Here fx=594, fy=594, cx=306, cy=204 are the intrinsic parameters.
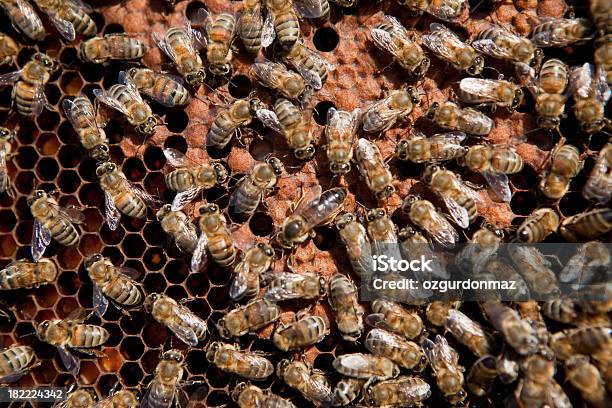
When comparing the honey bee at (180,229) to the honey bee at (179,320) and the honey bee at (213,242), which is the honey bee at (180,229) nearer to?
the honey bee at (213,242)

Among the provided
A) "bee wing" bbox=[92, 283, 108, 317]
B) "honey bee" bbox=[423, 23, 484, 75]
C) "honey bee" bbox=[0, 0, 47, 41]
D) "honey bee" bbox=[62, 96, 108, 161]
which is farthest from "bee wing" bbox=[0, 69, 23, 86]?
"honey bee" bbox=[423, 23, 484, 75]

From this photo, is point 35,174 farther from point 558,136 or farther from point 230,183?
point 558,136

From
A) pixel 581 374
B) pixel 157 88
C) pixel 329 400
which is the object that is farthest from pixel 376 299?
pixel 157 88

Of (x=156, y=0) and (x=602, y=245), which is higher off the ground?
(x=156, y=0)

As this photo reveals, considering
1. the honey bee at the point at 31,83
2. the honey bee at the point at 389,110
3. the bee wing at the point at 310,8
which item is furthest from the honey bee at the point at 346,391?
the honey bee at the point at 31,83

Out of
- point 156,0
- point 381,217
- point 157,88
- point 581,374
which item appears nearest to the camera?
point 581,374

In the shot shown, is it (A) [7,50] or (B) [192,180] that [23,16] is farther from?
(B) [192,180]
